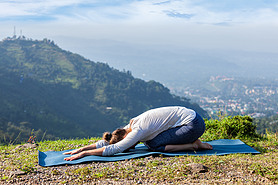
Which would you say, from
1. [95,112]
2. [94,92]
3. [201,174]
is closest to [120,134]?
[201,174]

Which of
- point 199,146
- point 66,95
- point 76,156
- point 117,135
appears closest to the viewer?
point 76,156

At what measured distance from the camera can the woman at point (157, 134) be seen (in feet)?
16.5

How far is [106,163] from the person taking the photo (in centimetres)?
481

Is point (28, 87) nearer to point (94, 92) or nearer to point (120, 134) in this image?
point (94, 92)

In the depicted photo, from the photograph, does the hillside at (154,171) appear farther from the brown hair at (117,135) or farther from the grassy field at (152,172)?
the brown hair at (117,135)

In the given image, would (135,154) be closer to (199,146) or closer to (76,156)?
(76,156)

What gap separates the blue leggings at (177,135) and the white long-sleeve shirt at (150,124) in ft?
0.23

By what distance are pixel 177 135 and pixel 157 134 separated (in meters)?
0.38

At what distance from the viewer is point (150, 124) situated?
5082 mm

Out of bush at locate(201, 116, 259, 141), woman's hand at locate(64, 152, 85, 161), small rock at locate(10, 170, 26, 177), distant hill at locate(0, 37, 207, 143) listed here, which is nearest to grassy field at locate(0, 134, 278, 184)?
small rock at locate(10, 170, 26, 177)

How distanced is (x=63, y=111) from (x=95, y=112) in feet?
37.7

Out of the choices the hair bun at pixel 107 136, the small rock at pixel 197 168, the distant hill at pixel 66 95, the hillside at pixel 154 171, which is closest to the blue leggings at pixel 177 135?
the hillside at pixel 154 171

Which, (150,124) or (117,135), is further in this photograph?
(117,135)

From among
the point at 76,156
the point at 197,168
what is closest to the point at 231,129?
the point at 197,168
